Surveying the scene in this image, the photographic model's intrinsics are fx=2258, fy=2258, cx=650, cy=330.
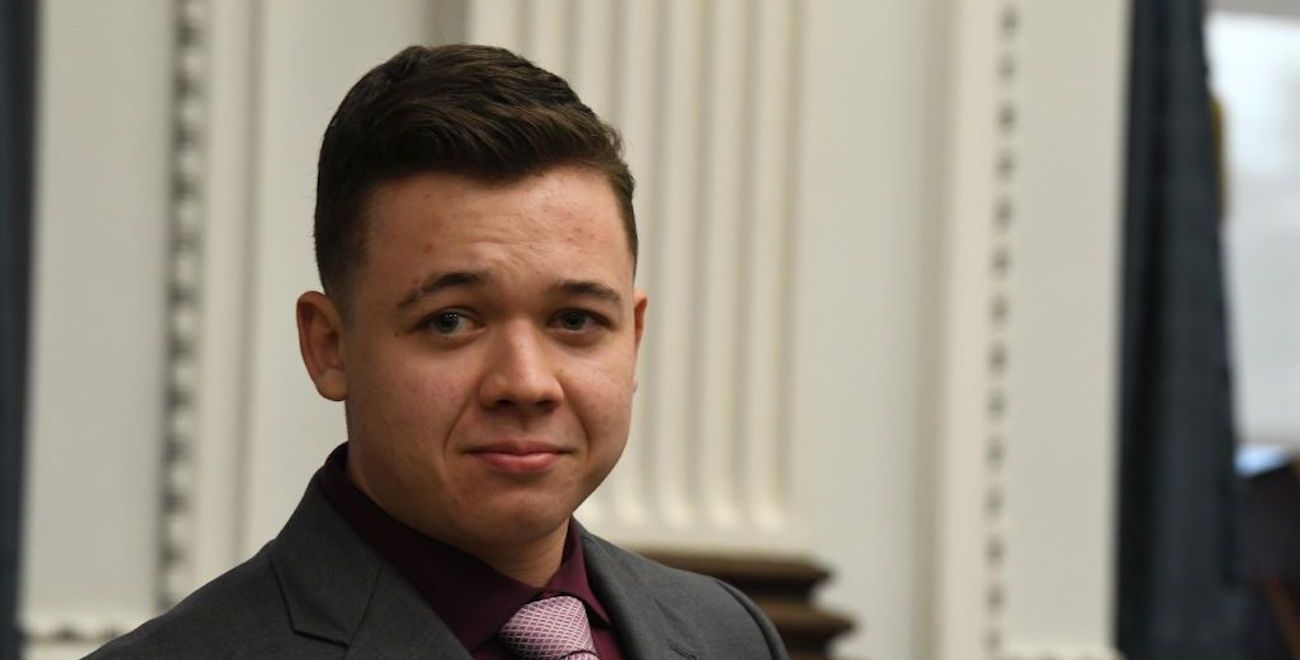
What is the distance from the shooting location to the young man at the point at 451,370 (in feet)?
4.50

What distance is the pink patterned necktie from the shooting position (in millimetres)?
1416

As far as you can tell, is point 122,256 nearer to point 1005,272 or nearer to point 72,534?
point 72,534

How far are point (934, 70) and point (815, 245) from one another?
40 centimetres

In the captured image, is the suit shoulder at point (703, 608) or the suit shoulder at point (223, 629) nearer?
the suit shoulder at point (223, 629)

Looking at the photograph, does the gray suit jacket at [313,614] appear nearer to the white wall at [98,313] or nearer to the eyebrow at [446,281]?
the eyebrow at [446,281]

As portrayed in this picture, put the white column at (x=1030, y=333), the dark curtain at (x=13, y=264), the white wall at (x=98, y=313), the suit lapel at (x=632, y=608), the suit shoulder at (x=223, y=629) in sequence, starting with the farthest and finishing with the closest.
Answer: the white column at (x=1030, y=333) → the white wall at (x=98, y=313) → the dark curtain at (x=13, y=264) → the suit lapel at (x=632, y=608) → the suit shoulder at (x=223, y=629)

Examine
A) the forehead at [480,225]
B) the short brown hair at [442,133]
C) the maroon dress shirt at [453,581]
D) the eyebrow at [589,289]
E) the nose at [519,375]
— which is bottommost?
the maroon dress shirt at [453,581]

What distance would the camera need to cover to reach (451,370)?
1.37 meters

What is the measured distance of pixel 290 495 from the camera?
11.8ft

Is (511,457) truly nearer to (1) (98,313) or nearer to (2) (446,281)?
(2) (446,281)

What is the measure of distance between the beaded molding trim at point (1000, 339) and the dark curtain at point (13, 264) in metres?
1.57

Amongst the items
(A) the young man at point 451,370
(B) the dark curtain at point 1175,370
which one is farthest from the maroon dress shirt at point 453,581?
(B) the dark curtain at point 1175,370

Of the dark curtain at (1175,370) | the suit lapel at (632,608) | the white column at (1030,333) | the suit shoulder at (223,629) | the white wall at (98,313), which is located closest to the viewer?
the suit shoulder at (223,629)

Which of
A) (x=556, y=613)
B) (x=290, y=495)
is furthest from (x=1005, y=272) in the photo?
(x=556, y=613)
